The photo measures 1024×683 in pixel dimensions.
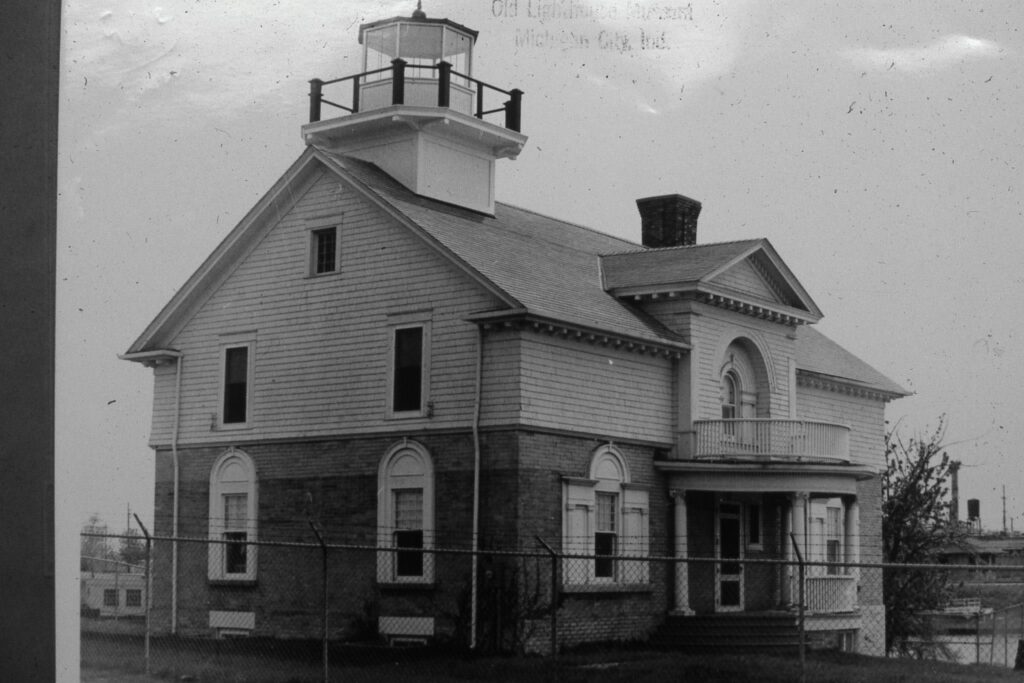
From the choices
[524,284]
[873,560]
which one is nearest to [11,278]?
[524,284]

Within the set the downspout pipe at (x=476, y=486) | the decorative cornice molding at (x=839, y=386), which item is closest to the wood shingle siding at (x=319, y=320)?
the downspout pipe at (x=476, y=486)

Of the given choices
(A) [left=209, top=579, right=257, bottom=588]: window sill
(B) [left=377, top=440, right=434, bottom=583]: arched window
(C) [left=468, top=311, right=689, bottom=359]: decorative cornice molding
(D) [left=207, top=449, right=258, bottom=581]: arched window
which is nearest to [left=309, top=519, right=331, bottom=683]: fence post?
(B) [left=377, top=440, right=434, bottom=583]: arched window

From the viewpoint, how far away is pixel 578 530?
12.4 meters

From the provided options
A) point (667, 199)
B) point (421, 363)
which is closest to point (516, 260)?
point (421, 363)

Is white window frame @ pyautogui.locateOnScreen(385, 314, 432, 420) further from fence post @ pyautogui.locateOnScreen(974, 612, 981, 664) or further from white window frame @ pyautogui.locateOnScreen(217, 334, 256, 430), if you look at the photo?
fence post @ pyautogui.locateOnScreen(974, 612, 981, 664)

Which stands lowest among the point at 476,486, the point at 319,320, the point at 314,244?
the point at 476,486

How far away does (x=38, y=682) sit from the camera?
1208cm

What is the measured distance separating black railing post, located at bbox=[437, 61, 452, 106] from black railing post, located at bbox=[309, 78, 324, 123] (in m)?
0.99

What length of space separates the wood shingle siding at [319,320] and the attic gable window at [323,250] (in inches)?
2.4

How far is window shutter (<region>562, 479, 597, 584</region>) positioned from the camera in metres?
12.3

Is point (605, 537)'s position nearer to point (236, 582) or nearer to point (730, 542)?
point (730, 542)

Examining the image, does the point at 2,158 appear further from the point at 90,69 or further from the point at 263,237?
the point at 263,237

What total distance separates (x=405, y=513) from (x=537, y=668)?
166 centimetres

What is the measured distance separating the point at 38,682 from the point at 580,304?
5284 millimetres
